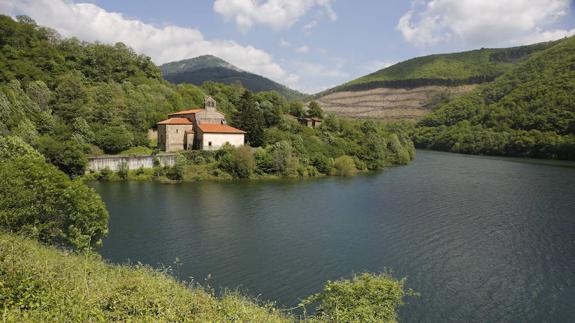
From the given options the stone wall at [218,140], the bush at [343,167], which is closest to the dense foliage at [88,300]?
the stone wall at [218,140]

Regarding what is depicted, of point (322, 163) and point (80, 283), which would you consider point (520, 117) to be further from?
point (80, 283)

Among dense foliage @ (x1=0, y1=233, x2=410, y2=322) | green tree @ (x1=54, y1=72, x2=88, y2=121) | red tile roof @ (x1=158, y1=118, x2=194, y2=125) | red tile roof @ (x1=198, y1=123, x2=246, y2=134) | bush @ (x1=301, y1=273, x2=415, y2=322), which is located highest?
green tree @ (x1=54, y1=72, x2=88, y2=121)

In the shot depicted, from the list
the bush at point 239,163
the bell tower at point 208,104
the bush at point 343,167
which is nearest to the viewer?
the bush at point 239,163

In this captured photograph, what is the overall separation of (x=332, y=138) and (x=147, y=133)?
3356cm

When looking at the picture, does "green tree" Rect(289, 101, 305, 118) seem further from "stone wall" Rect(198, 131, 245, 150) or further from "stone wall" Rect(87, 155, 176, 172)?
"stone wall" Rect(87, 155, 176, 172)

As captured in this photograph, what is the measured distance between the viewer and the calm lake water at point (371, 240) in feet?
70.9

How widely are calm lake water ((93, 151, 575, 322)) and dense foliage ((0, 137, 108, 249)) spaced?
4.48m

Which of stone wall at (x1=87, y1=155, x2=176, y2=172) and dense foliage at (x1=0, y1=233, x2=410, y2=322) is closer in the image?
dense foliage at (x1=0, y1=233, x2=410, y2=322)

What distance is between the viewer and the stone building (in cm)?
6181

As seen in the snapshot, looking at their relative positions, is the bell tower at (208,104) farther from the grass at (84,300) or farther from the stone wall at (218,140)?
the grass at (84,300)

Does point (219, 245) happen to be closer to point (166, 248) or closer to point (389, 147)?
point (166, 248)

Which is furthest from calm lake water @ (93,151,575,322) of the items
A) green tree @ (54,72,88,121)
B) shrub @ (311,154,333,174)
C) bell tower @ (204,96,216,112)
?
bell tower @ (204,96,216,112)

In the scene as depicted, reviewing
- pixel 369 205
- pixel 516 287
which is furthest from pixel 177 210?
pixel 516 287

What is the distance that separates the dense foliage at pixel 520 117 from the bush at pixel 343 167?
6138cm
